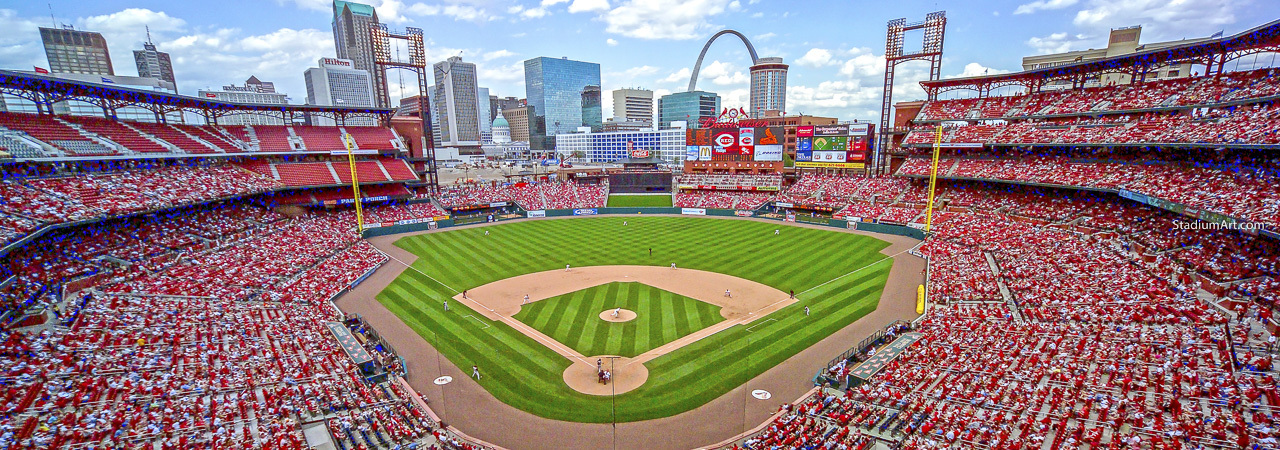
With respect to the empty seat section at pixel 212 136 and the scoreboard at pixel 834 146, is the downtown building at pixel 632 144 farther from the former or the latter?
the empty seat section at pixel 212 136

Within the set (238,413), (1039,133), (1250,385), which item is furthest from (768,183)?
(238,413)

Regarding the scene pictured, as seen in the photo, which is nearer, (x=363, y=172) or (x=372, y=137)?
(x=363, y=172)

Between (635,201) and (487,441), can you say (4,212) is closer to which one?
(487,441)

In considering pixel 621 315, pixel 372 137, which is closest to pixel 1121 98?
pixel 621 315

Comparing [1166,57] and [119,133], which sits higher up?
[1166,57]

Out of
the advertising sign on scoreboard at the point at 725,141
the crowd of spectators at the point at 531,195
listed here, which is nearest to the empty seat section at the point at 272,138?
the crowd of spectators at the point at 531,195

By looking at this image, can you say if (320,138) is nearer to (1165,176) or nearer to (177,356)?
(177,356)
